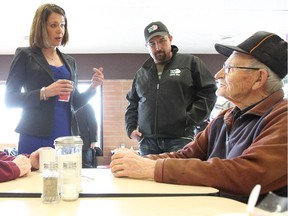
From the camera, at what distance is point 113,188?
44.7 inches

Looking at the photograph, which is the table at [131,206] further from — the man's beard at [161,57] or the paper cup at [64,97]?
the man's beard at [161,57]

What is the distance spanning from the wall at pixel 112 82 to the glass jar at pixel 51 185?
5358 millimetres

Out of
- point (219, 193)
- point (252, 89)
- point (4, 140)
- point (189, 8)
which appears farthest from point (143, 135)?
point (4, 140)

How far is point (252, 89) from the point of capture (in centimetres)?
146

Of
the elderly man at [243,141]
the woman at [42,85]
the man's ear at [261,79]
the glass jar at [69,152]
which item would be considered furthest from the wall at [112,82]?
the glass jar at [69,152]

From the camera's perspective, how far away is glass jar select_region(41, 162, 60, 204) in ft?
3.22

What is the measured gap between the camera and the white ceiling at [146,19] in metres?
3.91

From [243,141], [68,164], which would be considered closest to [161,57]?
[243,141]

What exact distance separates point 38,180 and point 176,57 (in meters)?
1.59

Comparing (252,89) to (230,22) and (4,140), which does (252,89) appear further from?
(4,140)

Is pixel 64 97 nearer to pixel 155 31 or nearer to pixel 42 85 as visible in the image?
pixel 42 85

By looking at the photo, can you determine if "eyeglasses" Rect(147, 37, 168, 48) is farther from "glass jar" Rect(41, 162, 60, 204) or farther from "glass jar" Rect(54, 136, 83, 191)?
"glass jar" Rect(41, 162, 60, 204)

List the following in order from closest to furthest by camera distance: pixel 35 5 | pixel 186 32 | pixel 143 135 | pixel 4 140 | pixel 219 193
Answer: pixel 219 193, pixel 143 135, pixel 35 5, pixel 186 32, pixel 4 140

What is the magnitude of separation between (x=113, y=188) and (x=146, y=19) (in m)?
3.63
